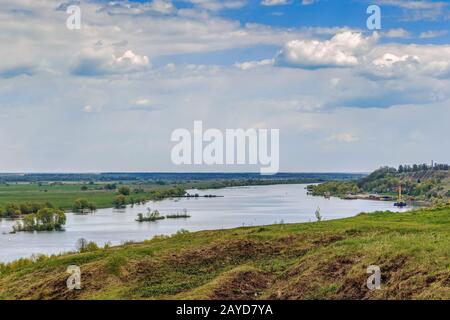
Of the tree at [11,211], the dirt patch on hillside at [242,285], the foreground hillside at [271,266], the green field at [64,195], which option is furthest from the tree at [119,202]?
the dirt patch on hillside at [242,285]

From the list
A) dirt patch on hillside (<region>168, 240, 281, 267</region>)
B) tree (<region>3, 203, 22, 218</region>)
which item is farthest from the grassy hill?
dirt patch on hillside (<region>168, 240, 281, 267</region>)

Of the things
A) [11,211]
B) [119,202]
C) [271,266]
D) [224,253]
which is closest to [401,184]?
[119,202]

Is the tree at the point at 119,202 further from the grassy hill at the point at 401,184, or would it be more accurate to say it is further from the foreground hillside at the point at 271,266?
the foreground hillside at the point at 271,266

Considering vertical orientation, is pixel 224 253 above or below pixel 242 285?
above

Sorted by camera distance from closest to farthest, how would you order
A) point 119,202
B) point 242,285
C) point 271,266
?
1. point 242,285
2. point 271,266
3. point 119,202

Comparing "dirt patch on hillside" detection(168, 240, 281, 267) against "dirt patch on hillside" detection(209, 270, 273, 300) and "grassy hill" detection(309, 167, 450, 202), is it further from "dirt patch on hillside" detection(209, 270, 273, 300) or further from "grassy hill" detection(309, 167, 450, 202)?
"grassy hill" detection(309, 167, 450, 202)

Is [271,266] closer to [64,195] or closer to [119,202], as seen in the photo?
[119,202]

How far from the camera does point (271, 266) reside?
1513cm

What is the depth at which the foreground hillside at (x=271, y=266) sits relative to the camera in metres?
12.3

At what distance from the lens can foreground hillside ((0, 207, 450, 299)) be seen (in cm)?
1232

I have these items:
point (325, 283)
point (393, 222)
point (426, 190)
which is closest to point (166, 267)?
point (325, 283)
